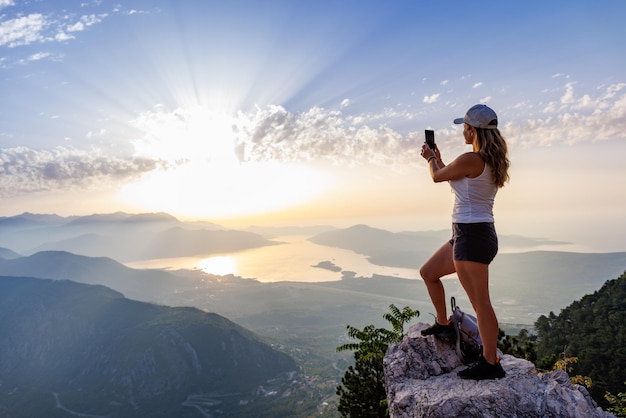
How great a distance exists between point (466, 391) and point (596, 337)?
5152 centimetres

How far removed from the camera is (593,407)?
5.07 meters

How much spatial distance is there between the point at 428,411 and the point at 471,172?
3.48m

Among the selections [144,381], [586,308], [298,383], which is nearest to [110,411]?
[144,381]

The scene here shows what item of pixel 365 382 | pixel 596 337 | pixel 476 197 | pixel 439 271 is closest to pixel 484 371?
pixel 439 271

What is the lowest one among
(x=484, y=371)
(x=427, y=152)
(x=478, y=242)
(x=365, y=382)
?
(x=365, y=382)

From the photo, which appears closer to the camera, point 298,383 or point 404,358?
point 404,358

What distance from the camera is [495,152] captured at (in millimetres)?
4863

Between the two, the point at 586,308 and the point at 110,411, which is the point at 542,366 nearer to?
the point at 586,308

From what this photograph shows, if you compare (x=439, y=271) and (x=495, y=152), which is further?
(x=439, y=271)

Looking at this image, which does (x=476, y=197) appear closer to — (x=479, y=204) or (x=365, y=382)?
(x=479, y=204)

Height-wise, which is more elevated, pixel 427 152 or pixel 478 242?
pixel 427 152

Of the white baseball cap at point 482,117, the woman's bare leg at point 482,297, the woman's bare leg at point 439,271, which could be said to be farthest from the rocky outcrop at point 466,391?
the white baseball cap at point 482,117

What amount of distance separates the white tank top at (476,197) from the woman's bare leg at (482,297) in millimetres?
662

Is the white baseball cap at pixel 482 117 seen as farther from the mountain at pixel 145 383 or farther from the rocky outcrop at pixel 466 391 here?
the mountain at pixel 145 383
